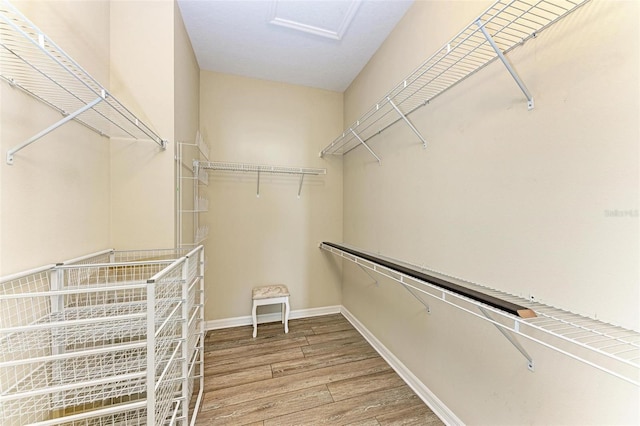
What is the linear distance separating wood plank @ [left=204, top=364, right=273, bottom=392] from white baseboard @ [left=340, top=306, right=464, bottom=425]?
97cm

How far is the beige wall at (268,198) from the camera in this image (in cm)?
251

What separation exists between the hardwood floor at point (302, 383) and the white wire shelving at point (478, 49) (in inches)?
69.0

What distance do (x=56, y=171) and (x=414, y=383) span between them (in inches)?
96.3

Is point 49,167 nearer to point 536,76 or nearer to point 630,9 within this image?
point 536,76

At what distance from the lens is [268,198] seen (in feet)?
8.77

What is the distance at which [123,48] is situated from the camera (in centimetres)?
152

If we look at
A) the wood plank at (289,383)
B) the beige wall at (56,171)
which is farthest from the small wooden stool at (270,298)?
the beige wall at (56,171)

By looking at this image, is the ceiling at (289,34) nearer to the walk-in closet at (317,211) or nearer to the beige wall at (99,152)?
the walk-in closet at (317,211)

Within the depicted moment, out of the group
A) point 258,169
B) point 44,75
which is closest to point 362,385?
point 258,169

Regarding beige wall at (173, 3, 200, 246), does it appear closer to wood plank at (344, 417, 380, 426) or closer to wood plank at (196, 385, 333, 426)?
wood plank at (196, 385, 333, 426)

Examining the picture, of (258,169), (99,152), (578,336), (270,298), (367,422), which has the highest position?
(258,169)

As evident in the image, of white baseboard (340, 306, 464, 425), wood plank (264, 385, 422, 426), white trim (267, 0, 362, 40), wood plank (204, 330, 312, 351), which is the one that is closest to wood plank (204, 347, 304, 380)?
wood plank (204, 330, 312, 351)

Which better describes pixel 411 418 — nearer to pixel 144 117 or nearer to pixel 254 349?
pixel 254 349

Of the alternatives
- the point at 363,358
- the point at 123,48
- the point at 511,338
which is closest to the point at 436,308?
the point at 511,338
